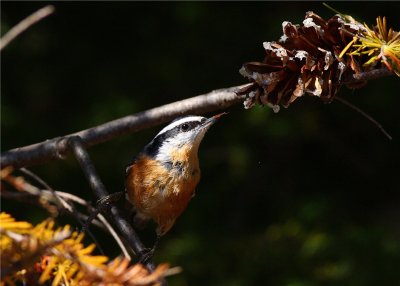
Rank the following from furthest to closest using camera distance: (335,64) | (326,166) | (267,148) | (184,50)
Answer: (326,166) → (267,148) → (184,50) → (335,64)

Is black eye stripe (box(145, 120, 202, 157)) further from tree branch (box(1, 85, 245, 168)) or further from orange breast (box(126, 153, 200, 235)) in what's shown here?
tree branch (box(1, 85, 245, 168))

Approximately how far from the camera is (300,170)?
13.4 ft

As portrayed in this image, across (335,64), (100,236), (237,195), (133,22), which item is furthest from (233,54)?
(335,64)

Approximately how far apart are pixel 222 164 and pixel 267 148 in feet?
1.22

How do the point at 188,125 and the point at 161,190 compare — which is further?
the point at 188,125

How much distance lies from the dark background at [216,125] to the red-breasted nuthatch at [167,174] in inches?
31.6

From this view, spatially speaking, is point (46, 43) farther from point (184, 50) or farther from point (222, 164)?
point (222, 164)

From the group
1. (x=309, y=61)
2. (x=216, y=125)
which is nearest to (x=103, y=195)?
(x=309, y=61)

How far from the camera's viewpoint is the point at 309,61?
4.45 ft

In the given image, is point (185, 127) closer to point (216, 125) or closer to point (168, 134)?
point (168, 134)

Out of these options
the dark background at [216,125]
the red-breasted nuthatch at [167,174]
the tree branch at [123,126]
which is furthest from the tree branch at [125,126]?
the dark background at [216,125]

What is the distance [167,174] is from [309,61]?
99 cm

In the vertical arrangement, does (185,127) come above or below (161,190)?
above

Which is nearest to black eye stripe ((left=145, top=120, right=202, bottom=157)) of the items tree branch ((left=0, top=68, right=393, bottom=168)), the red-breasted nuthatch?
the red-breasted nuthatch
